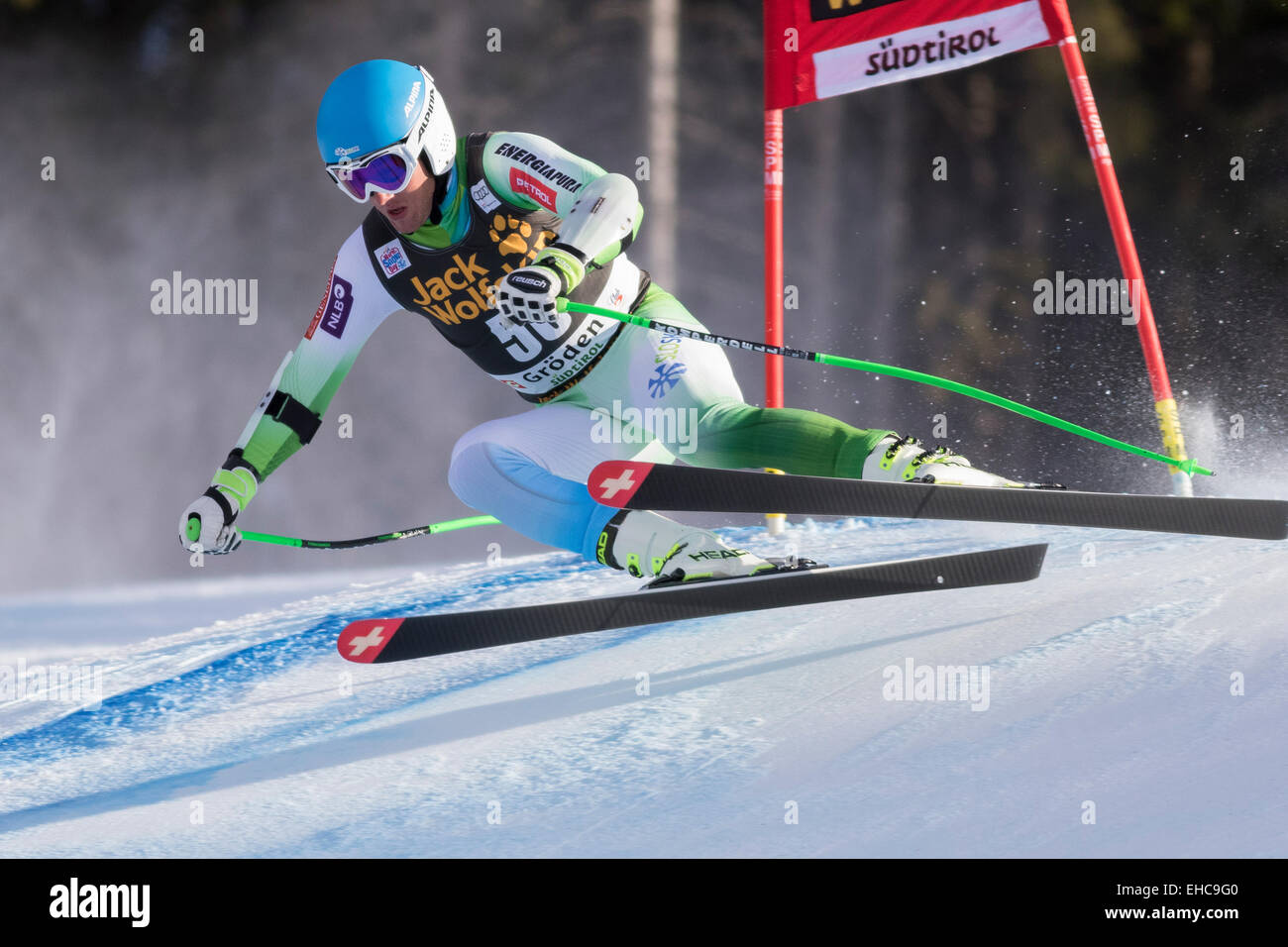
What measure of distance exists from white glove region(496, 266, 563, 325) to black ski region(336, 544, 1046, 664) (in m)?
0.61

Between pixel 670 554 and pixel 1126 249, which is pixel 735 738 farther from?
pixel 1126 249

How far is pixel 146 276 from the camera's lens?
7.54 m

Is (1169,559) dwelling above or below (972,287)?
below

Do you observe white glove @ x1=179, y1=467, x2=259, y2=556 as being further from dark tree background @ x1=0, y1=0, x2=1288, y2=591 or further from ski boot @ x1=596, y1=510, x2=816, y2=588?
dark tree background @ x1=0, y1=0, x2=1288, y2=591

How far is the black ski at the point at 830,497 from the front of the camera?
2.59 meters

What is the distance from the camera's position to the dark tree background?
7.50 metres

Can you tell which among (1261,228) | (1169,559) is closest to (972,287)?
(1261,228)

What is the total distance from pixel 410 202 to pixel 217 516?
0.89 meters

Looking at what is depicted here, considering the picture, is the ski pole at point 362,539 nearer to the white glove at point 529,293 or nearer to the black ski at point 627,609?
the black ski at point 627,609

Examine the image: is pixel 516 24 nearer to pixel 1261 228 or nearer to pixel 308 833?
pixel 1261 228

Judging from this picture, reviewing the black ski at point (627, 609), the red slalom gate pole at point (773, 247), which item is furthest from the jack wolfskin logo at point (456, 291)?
the red slalom gate pole at point (773, 247)

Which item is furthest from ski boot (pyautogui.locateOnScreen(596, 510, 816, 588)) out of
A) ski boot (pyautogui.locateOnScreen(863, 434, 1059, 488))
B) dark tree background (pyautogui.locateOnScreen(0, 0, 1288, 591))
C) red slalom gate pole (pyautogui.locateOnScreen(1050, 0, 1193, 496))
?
dark tree background (pyautogui.locateOnScreen(0, 0, 1288, 591))

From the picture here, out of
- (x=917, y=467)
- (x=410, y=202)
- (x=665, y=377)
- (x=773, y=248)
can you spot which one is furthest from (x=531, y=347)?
(x=773, y=248)

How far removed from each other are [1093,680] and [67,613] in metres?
5.33
